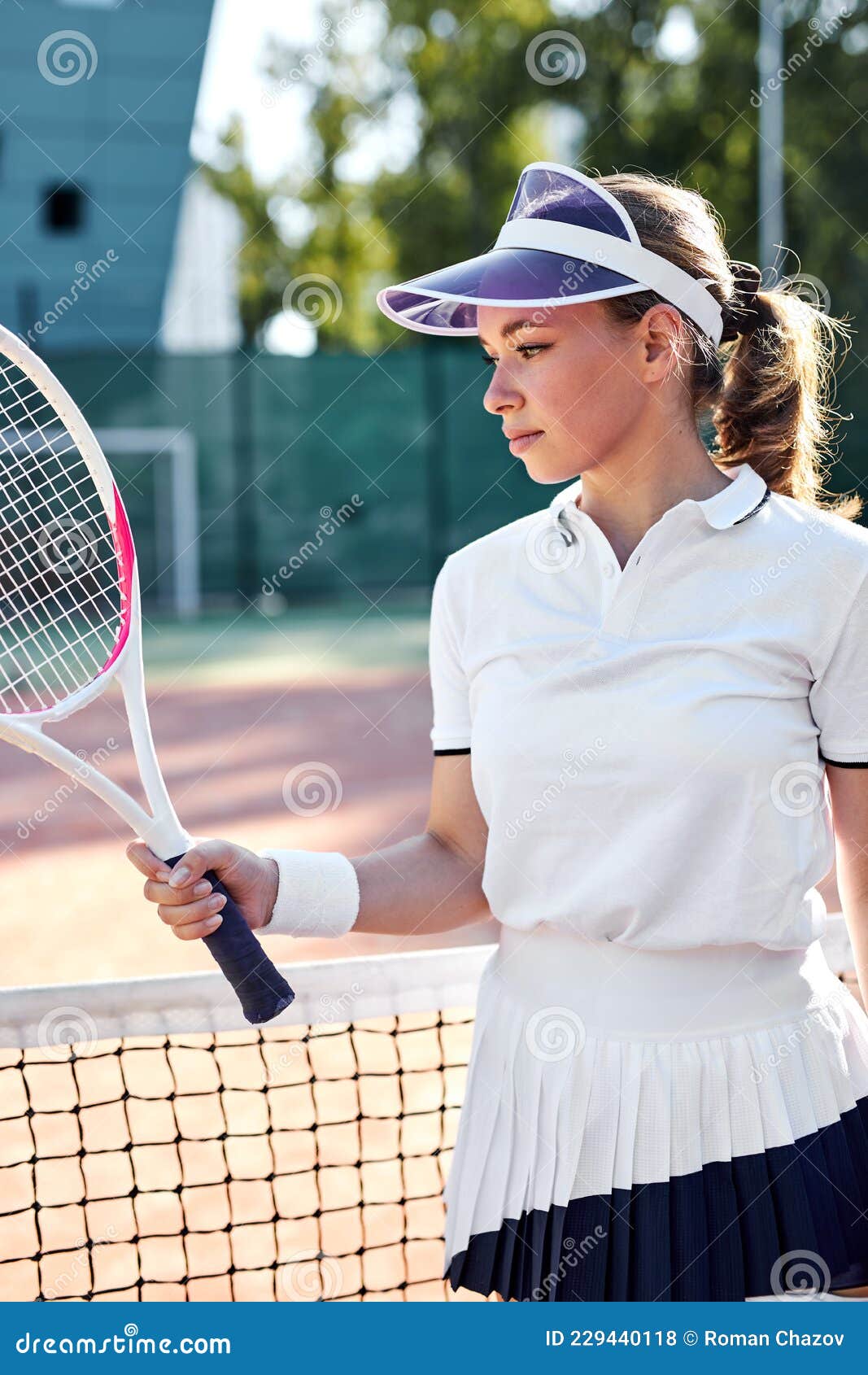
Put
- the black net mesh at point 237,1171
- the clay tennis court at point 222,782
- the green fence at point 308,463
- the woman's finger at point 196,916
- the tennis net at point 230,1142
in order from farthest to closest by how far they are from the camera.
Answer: the green fence at point 308,463
the clay tennis court at point 222,782
the black net mesh at point 237,1171
the tennis net at point 230,1142
the woman's finger at point 196,916

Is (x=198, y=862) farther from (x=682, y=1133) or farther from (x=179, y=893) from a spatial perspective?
(x=682, y=1133)

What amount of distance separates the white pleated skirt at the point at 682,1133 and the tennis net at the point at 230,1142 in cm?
52

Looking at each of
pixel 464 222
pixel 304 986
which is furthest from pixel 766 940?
pixel 464 222

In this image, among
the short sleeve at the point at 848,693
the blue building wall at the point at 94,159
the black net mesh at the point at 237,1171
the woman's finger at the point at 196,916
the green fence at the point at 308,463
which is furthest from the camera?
the blue building wall at the point at 94,159

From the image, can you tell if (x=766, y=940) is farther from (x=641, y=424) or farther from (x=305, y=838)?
(x=305, y=838)

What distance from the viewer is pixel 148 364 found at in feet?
49.3

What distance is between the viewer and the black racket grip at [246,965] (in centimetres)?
159

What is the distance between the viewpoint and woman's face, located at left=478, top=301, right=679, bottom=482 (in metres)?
1.50

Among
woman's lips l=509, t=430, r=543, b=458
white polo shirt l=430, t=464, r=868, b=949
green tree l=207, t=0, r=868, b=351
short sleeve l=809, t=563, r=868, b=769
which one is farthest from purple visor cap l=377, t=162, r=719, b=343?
green tree l=207, t=0, r=868, b=351

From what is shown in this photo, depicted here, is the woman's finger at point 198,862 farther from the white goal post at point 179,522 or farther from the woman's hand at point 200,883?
the white goal post at point 179,522

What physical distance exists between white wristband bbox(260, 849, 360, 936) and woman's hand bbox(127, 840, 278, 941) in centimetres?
→ 2

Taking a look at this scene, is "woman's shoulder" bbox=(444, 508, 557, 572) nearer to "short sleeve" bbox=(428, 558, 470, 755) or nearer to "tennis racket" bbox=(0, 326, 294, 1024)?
"short sleeve" bbox=(428, 558, 470, 755)

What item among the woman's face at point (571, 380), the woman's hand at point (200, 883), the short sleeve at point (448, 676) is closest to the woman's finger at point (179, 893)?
the woman's hand at point (200, 883)
